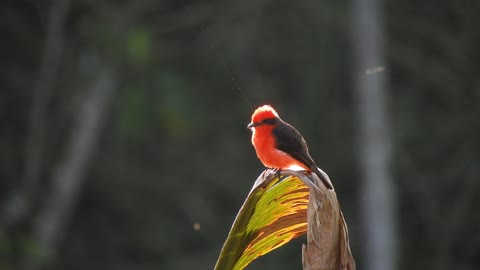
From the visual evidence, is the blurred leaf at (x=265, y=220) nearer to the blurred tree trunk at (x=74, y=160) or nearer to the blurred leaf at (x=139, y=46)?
the blurred leaf at (x=139, y=46)

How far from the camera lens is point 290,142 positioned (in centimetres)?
407

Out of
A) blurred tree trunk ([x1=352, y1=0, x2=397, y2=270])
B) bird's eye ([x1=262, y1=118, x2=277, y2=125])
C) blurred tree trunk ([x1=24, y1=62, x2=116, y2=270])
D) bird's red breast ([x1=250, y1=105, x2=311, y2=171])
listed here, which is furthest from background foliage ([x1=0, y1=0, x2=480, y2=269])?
bird's eye ([x1=262, y1=118, x2=277, y2=125])

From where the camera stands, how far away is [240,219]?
2174mm

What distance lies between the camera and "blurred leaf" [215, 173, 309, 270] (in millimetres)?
2174

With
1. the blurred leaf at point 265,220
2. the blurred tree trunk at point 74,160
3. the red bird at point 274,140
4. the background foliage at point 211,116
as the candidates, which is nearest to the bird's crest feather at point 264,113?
the red bird at point 274,140

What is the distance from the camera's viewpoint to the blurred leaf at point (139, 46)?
15398 mm

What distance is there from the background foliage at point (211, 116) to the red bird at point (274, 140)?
37.9 ft

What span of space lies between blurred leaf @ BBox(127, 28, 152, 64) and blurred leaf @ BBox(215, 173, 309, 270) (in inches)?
514

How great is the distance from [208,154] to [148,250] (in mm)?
1970

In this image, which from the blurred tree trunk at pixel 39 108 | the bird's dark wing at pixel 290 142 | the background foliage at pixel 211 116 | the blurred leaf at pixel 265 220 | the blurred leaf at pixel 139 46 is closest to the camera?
the blurred leaf at pixel 265 220

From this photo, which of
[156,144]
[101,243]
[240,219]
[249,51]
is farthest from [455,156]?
[240,219]

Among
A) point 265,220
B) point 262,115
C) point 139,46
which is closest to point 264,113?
point 262,115

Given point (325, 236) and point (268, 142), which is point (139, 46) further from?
point (325, 236)

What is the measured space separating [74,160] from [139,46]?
7.30ft
